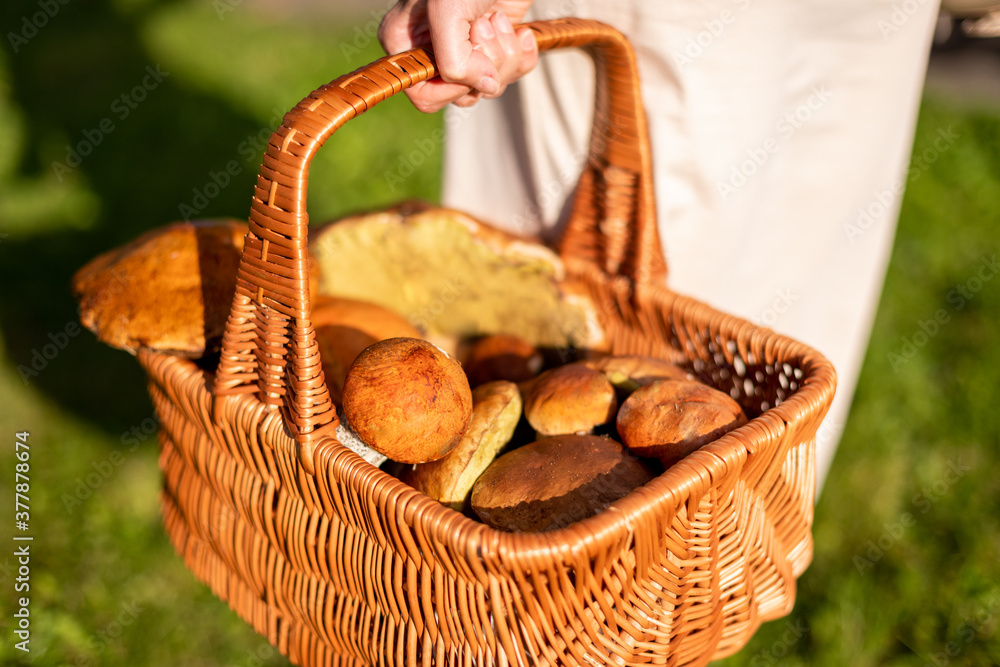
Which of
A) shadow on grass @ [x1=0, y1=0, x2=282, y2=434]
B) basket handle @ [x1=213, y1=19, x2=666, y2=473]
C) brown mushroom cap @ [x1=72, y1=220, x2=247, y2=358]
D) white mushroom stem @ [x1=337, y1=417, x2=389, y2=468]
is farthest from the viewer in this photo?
shadow on grass @ [x1=0, y1=0, x2=282, y2=434]

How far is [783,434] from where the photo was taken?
3.13 feet

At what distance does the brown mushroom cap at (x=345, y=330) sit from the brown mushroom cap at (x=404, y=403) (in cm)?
22

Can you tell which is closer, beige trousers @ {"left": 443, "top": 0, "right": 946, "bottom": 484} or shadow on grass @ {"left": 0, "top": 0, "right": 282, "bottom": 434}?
beige trousers @ {"left": 443, "top": 0, "right": 946, "bottom": 484}

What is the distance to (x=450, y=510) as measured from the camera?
84 cm

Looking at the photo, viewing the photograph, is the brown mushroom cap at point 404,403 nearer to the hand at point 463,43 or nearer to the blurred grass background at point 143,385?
the hand at point 463,43

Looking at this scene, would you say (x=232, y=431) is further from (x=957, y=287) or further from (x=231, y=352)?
(x=957, y=287)

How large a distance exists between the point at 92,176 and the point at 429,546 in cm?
285

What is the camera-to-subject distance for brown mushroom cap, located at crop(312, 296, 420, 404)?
1208mm

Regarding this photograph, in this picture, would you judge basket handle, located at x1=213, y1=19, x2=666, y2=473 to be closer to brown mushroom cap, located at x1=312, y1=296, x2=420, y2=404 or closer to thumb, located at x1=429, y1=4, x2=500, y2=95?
thumb, located at x1=429, y1=4, x2=500, y2=95

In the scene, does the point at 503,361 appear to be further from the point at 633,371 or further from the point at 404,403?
the point at 404,403

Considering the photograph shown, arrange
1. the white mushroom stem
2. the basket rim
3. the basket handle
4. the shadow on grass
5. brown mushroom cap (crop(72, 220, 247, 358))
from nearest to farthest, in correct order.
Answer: the basket rim < the basket handle < the white mushroom stem < brown mushroom cap (crop(72, 220, 247, 358)) < the shadow on grass

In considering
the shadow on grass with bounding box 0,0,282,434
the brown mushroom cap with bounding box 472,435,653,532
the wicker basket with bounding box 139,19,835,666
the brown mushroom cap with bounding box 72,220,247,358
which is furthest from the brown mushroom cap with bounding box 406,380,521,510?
the shadow on grass with bounding box 0,0,282,434

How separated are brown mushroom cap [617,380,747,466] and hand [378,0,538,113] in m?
0.51

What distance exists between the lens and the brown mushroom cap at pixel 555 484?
926 mm
